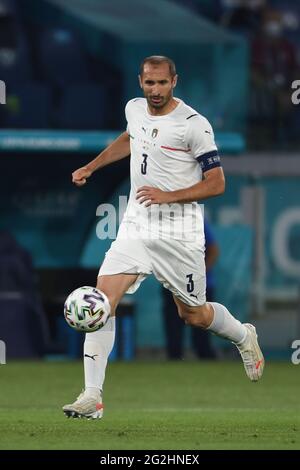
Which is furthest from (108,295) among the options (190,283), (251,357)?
(251,357)

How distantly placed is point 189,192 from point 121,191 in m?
7.54

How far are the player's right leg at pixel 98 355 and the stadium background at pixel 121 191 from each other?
6.60 m

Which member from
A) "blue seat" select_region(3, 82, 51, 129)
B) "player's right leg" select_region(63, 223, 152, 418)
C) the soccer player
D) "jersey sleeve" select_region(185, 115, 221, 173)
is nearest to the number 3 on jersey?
the soccer player

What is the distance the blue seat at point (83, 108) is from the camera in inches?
674

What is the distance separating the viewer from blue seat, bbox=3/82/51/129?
16.9 meters

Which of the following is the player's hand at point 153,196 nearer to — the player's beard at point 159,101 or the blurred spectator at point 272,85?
the player's beard at point 159,101

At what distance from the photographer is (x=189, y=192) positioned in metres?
9.14

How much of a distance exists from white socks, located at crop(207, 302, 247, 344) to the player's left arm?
0.99 m

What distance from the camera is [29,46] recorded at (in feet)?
59.4

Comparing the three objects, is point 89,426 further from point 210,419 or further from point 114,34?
point 114,34

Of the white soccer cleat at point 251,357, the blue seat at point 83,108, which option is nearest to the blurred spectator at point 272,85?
the blue seat at point 83,108

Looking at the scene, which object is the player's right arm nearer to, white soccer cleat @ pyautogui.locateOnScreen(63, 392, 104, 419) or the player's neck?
the player's neck

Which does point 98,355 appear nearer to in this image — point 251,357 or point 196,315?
point 196,315

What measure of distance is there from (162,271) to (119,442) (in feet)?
5.45
